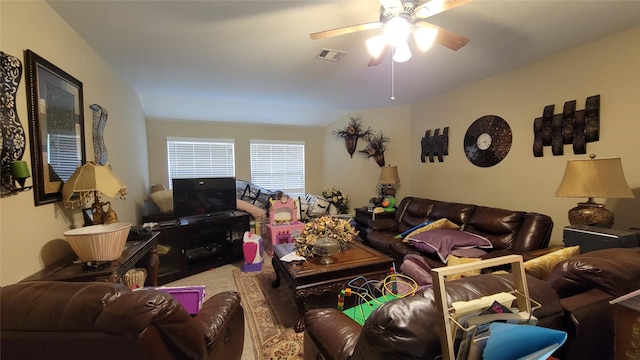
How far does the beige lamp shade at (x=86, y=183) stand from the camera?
1729 millimetres

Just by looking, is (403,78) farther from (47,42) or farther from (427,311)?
(47,42)

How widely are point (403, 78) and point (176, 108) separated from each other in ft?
12.1

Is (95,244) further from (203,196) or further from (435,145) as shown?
(435,145)

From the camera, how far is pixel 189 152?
4793 millimetres

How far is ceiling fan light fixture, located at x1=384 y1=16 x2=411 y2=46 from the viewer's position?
5.05ft

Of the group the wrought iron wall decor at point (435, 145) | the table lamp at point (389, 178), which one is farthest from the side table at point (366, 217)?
the wrought iron wall decor at point (435, 145)

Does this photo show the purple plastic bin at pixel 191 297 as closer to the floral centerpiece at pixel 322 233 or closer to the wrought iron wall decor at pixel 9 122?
the wrought iron wall decor at pixel 9 122

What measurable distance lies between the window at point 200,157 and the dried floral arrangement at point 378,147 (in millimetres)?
2700

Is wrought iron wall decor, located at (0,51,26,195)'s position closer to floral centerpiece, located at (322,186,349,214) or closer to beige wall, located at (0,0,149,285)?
beige wall, located at (0,0,149,285)

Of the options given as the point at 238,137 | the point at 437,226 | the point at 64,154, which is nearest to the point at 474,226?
the point at 437,226

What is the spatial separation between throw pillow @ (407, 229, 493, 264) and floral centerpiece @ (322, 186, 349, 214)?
2.28m

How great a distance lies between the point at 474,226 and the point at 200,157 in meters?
4.60

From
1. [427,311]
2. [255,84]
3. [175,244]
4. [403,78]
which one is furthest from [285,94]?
[427,311]

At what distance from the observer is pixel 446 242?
2648 millimetres
